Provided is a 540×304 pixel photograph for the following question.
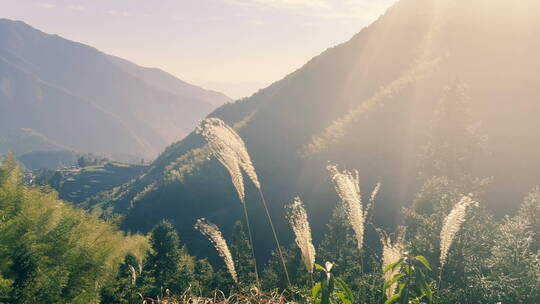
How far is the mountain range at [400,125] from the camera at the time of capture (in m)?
70.3

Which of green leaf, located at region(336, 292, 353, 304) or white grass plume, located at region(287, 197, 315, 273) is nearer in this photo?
green leaf, located at region(336, 292, 353, 304)

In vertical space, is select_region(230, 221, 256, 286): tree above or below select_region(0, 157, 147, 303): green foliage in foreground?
below

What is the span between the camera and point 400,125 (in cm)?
10619

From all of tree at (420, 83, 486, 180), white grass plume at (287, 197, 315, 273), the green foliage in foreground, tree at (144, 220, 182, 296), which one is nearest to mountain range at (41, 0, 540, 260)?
tree at (420, 83, 486, 180)

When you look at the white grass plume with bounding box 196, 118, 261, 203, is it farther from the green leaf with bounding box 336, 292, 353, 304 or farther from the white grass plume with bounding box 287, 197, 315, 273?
the green leaf with bounding box 336, 292, 353, 304

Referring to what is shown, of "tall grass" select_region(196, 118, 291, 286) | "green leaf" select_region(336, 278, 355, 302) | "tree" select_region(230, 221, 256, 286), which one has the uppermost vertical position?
"tall grass" select_region(196, 118, 291, 286)

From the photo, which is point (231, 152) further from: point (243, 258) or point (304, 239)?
point (243, 258)

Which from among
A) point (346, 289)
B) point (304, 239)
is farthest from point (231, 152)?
point (346, 289)

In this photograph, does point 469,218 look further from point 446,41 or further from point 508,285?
point 446,41

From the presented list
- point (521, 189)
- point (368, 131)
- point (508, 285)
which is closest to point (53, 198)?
point (508, 285)

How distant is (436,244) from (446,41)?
155 meters

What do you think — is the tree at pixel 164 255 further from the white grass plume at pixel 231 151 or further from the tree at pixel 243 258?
the white grass plume at pixel 231 151

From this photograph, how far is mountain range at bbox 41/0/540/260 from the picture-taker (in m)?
70.3

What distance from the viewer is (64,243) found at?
2380 centimetres
